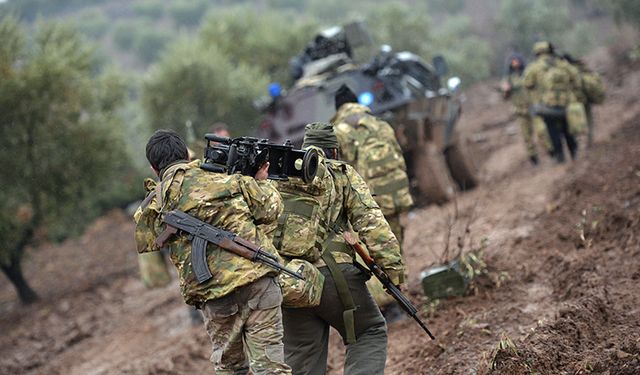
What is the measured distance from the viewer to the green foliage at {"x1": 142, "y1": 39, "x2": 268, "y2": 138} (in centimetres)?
1867

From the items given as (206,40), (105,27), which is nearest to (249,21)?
(206,40)

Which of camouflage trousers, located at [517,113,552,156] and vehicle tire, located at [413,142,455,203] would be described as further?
camouflage trousers, located at [517,113,552,156]

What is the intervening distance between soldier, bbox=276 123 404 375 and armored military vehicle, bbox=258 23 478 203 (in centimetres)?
581

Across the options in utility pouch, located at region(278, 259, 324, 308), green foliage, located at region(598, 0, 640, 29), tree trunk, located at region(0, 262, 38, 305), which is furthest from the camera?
green foliage, located at region(598, 0, 640, 29)

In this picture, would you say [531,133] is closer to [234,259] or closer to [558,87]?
[558,87]

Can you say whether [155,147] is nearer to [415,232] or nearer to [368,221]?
[368,221]

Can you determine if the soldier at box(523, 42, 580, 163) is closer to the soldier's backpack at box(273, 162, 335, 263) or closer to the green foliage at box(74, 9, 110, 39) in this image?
the soldier's backpack at box(273, 162, 335, 263)

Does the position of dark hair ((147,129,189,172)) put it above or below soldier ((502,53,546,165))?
above

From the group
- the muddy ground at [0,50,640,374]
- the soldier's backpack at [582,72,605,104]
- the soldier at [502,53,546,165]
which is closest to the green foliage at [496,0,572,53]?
the muddy ground at [0,50,640,374]

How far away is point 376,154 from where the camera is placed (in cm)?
604

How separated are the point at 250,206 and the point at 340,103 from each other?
250 cm

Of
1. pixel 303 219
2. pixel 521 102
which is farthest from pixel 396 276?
pixel 521 102

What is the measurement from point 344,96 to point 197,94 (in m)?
13.1

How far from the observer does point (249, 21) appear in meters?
24.1
